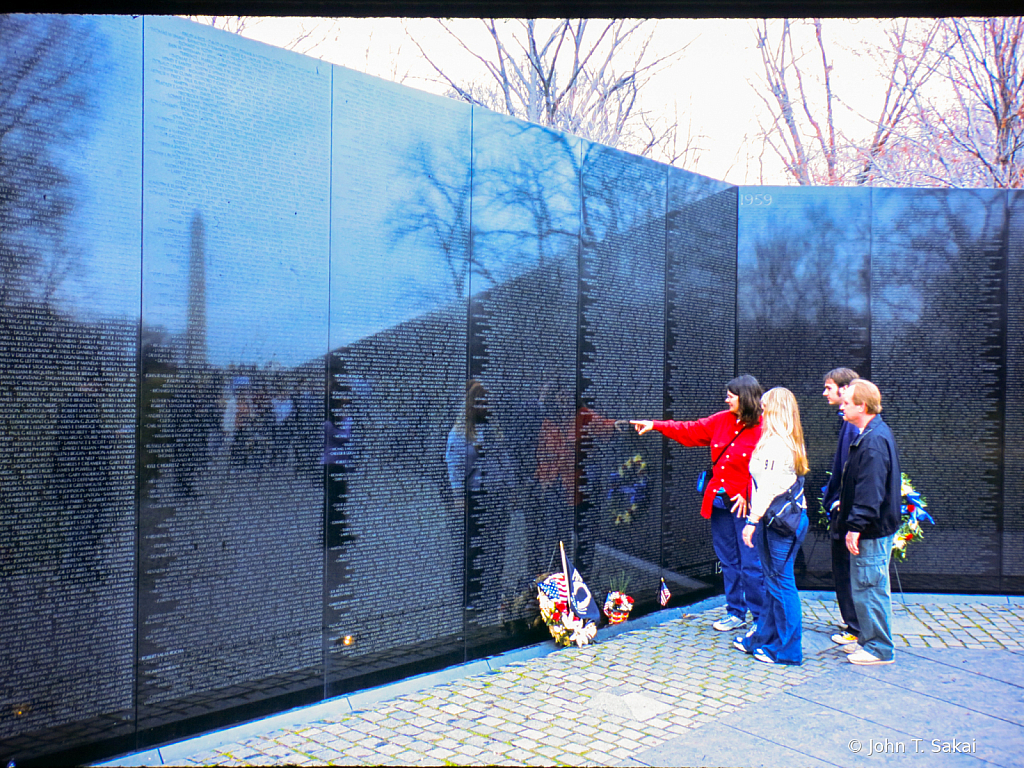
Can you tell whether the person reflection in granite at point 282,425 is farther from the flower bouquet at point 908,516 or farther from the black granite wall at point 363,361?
Result: the flower bouquet at point 908,516

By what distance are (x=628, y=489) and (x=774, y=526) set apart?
1.53 meters

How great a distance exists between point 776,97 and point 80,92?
16.9 meters

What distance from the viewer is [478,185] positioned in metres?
5.99

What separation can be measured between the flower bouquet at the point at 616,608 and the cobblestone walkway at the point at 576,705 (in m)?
0.15

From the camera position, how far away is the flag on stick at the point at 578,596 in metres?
6.35

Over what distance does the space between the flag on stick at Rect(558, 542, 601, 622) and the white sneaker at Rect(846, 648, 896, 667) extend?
6.33 ft

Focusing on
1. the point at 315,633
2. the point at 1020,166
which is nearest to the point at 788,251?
the point at 315,633

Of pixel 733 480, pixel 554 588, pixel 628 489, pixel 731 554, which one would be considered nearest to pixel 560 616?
pixel 554 588

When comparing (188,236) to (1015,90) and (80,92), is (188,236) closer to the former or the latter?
(80,92)

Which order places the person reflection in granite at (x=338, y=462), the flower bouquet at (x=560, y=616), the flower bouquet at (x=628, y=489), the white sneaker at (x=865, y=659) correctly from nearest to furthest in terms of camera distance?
the person reflection in granite at (x=338, y=462)
the white sneaker at (x=865, y=659)
the flower bouquet at (x=560, y=616)
the flower bouquet at (x=628, y=489)

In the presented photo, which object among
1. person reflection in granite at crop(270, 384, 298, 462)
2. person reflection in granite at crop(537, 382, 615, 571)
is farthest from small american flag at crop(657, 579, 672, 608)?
person reflection in granite at crop(270, 384, 298, 462)

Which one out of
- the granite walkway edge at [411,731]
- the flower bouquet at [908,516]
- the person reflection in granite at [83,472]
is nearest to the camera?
the person reflection in granite at [83,472]

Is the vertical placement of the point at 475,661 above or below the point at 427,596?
below

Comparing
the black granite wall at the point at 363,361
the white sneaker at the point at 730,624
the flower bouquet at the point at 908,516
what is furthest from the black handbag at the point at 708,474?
the flower bouquet at the point at 908,516
